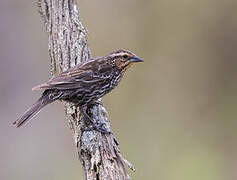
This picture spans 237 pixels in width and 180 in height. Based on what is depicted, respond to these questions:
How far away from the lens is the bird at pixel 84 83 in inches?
247

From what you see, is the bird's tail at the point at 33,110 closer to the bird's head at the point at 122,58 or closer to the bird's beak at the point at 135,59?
the bird's head at the point at 122,58

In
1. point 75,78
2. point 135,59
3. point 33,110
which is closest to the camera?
point 33,110

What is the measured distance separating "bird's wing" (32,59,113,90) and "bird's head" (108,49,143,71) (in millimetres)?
254

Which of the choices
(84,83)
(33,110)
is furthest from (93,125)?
(84,83)

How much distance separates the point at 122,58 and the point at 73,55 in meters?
0.63

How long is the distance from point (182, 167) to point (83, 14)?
3183 mm

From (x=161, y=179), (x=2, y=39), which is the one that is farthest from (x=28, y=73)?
(x=161, y=179)

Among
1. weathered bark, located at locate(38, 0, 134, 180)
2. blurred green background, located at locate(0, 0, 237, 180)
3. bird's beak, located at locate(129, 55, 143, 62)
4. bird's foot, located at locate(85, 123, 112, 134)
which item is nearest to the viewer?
weathered bark, located at locate(38, 0, 134, 180)

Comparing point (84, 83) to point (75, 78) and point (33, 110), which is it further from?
point (33, 110)

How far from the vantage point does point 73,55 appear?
6.59m

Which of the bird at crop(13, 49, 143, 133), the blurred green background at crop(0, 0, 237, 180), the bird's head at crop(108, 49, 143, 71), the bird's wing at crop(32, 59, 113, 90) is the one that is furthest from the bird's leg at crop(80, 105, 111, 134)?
the blurred green background at crop(0, 0, 237, 180)

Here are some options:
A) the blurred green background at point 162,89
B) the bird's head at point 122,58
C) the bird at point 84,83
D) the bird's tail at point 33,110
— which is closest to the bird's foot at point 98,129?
the bird at point 84,83

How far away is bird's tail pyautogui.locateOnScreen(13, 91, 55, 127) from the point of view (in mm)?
6090

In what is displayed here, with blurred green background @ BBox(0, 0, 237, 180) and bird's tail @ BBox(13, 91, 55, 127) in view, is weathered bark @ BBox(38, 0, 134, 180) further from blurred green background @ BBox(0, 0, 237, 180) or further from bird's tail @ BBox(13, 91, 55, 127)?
blurred green background @ BBox(0, 0, 237, 180)
